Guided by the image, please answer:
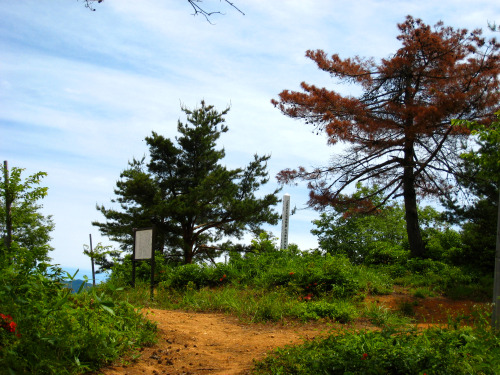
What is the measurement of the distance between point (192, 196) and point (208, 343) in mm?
15015

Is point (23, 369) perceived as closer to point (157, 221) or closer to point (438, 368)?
point (438, 368)

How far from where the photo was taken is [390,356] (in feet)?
12.1

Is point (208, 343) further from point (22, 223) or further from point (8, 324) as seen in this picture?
point (22, 223)

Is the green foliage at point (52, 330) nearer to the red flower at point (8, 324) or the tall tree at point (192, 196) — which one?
the red flower at point (8, 324)

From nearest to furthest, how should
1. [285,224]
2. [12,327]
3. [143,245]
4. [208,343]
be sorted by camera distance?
1. [12,327]
2. [208,343]
3. [143,245]
4. [285,224]

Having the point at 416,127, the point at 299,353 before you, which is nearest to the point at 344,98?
the point at 416,127

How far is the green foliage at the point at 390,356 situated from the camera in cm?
361

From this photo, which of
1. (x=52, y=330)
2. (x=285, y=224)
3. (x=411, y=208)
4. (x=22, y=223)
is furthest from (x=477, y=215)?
(x=22, y=223)

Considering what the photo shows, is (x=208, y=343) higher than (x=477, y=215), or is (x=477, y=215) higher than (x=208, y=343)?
(x=477, y=215)

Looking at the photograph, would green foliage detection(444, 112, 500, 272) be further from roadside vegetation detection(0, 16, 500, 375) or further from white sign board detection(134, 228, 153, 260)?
white sign board detection(134, 228, 153, 260)

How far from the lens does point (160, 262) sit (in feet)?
35.4

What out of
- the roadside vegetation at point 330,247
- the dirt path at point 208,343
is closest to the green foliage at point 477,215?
the roadside vegetation at point 330,247

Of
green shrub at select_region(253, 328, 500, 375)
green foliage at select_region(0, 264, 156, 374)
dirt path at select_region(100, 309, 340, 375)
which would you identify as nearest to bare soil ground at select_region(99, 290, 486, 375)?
dirt path at select_region(100, 309, 340, 375)

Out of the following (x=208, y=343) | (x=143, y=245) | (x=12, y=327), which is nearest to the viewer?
(x=12, y=327)
